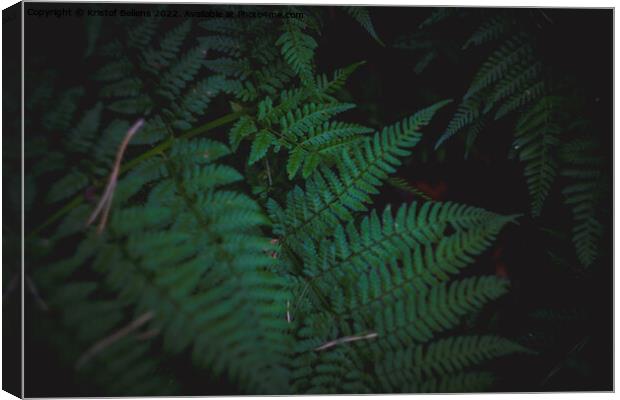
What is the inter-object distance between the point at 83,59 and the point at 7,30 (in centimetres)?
23

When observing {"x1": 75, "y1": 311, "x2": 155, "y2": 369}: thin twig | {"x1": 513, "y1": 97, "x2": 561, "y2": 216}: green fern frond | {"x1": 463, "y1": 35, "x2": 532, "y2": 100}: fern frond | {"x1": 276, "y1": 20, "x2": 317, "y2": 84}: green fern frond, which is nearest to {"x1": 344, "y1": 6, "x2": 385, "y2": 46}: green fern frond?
{"x1": 276, "y1": 20, "x2": 317, "y2": 84}: green fern frond

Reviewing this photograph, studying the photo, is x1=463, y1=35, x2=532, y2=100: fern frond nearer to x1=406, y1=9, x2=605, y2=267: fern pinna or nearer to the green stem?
x1=406, y1=9, x2=605, y2=267: fern pinna

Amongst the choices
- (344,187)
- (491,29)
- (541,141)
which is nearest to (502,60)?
(491,29)

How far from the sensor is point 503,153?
2275 mm

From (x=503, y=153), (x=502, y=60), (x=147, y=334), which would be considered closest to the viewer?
(x=147, y=334)

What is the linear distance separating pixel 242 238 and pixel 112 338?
1.52 ft

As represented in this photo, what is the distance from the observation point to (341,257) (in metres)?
1.81

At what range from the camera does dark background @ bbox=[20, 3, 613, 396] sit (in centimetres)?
168

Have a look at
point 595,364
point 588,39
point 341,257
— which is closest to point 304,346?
point 341,257

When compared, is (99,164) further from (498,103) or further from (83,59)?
(498,103)

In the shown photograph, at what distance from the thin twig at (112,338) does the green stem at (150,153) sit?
43 centimetres

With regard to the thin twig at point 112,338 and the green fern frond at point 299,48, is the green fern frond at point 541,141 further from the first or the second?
the thin twig at point 112,338

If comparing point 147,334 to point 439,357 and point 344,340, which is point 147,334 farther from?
point 439,357

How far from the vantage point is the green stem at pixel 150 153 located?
1482 mm
